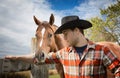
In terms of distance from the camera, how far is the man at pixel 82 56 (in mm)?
2820

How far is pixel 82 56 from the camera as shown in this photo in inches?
115

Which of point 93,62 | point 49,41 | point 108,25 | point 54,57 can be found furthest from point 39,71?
point 108,25

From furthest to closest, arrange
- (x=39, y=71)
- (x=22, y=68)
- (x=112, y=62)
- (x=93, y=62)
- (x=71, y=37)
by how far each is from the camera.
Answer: (x=39, y=71) < (x=22, y=68) < (x=71, y=37) < (x=93, y=62) < (x=112, y=62)

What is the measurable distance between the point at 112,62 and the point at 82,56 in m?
0.38

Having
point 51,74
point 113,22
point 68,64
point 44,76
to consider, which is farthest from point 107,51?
point 113,22

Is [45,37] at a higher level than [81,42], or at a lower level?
higher

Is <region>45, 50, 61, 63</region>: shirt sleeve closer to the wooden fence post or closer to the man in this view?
the man

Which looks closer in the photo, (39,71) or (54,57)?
(54,57)

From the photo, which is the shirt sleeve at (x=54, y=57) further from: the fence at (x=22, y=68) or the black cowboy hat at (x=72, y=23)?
the fence at (x=22, y=68)

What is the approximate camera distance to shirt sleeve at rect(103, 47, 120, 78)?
2.71 m

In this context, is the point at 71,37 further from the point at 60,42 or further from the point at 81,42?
the point at 60,42

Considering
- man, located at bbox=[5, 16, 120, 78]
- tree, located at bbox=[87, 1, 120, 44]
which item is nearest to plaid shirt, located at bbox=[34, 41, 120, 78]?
man, located at bbox=[5, 16, 120, 78]

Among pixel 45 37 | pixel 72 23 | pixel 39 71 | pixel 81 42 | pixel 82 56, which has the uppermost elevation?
pixel 45 37

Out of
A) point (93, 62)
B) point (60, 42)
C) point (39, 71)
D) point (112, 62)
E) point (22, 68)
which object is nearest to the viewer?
point (112, 62)
